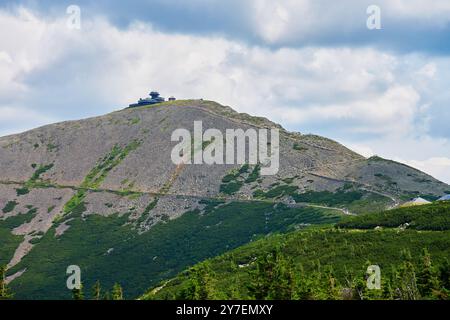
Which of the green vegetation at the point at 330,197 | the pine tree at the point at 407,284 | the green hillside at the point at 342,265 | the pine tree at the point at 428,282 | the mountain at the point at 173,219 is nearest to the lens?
the pine tree at the point at 428,282

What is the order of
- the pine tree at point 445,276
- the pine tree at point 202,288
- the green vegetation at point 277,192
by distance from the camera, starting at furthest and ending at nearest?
the green vegetation at point 277,192 < the pine tree at point 445,276 < the pine tree at point 202,288

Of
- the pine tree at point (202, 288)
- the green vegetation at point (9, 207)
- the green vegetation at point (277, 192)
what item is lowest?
the pine tree at point (202, 288)

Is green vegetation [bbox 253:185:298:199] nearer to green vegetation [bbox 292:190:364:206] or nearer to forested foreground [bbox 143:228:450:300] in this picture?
green vegetation [bbox 292:190:364:206]

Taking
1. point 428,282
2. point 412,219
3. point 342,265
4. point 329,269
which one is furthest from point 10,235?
point 428,282

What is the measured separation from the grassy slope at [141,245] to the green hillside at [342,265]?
31411 mm

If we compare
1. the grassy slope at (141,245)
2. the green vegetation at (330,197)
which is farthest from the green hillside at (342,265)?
the green vegetation at (330,197)

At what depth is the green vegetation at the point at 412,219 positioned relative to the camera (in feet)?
316

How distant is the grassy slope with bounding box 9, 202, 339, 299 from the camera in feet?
484

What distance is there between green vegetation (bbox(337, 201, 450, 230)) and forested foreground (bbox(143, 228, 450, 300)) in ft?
14.2

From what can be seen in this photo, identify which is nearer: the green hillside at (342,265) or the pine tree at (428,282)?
the pine tree at (428,282)

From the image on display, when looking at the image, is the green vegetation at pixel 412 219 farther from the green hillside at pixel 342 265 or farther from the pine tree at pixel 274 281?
the pine tree at pixel 274 281

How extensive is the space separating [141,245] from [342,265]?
92575 millimetres
